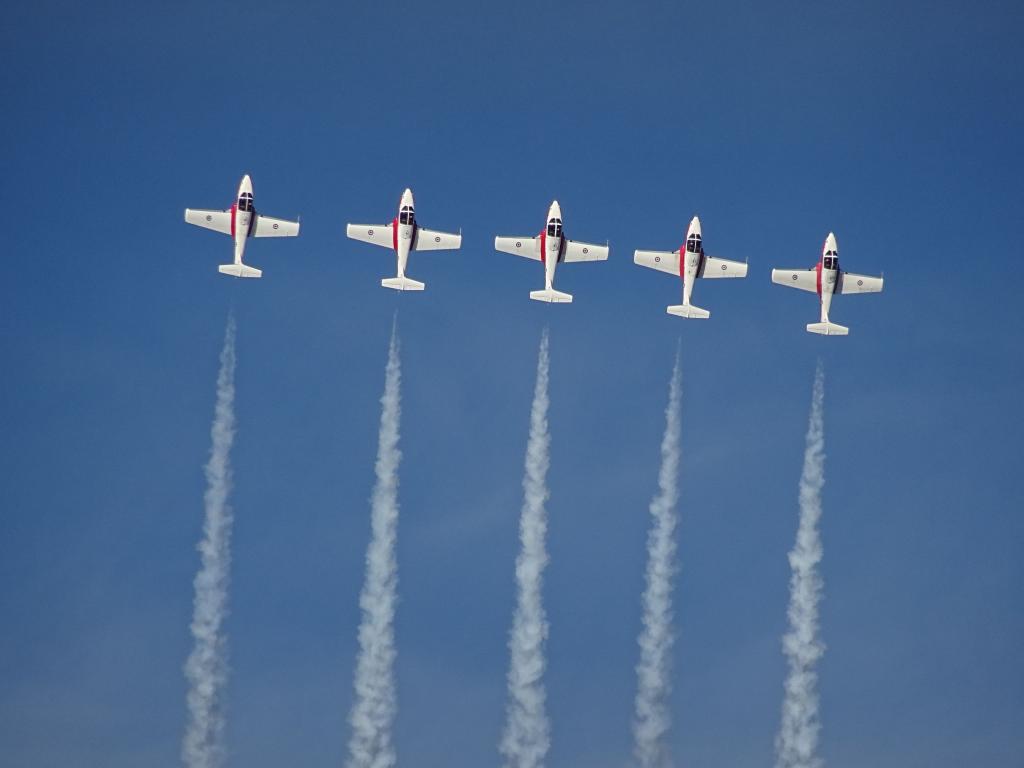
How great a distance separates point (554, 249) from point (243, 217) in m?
20.0

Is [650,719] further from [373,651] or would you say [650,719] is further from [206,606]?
[206,606]

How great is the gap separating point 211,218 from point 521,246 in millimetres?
20150

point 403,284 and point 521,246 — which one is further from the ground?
point 521,246

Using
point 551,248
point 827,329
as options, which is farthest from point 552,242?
point 827,329

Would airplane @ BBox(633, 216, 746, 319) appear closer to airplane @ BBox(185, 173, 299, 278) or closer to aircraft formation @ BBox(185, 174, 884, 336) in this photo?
aircraft formation @ BBox(185, 174, 884, 336)

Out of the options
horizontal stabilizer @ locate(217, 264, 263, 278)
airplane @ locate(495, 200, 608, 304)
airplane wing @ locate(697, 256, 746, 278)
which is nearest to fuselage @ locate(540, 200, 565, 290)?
airplane @ locate(495, 200, 608, 304)

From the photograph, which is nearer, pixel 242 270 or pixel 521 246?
pixel 242 270

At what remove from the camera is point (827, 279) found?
5295 inches

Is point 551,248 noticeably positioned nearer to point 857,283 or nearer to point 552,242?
point 552,242

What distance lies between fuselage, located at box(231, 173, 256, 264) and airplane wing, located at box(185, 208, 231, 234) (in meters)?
0.90

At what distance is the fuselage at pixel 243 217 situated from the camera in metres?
130

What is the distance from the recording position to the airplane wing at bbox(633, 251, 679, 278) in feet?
441

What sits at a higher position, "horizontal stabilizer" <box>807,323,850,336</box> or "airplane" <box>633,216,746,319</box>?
"airplane" <box>633,216,746,319</box>

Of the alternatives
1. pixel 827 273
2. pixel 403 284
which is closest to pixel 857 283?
pixel 827 273
